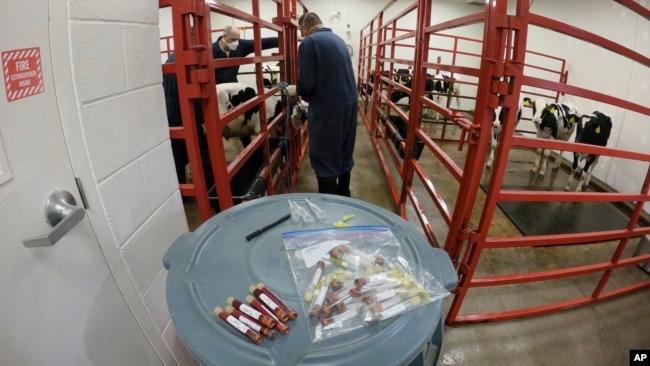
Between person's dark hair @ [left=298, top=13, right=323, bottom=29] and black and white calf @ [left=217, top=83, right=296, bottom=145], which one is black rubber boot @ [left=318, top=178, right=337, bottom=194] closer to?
black and white calf @ [left=217, top=83, right=296, bottom=145]

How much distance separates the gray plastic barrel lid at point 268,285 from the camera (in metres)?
0.62

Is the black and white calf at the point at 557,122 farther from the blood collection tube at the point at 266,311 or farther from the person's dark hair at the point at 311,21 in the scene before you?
the blood collection tube at the point at 266,311

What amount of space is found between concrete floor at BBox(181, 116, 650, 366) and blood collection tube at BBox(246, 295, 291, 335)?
127cm

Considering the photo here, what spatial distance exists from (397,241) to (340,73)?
157 centimetres

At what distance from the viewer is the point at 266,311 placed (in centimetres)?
68

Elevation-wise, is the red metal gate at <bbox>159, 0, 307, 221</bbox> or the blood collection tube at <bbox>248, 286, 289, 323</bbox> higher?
the red metal gate at <bbox>159, 0, 307, 221</bbox>

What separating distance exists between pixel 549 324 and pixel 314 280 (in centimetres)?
175

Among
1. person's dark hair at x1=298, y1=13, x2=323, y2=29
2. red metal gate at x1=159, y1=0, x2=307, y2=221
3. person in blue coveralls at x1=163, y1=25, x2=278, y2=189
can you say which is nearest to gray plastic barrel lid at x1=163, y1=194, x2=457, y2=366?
red metal gate at x1=159, y1=0, x2=307, y2=221

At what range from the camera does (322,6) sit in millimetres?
8578

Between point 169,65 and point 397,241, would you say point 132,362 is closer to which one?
point 397,241

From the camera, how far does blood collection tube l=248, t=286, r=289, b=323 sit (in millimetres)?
680

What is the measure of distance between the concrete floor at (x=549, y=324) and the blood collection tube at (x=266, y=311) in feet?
4.17

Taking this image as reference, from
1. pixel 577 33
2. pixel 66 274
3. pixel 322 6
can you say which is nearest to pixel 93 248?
pixel 66 274

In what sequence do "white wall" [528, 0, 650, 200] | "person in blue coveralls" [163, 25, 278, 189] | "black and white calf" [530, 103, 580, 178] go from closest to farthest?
"person in blue coveralls" [163, 25, 278, 189]
"white wall" [528, 0, 650, 200]
"black and white calf" [530, 103, 580, 178]
